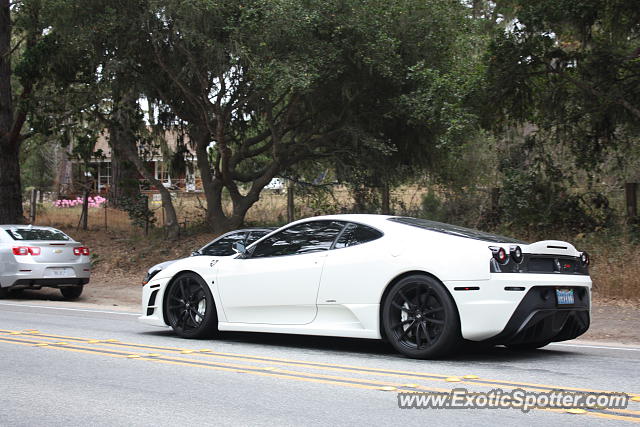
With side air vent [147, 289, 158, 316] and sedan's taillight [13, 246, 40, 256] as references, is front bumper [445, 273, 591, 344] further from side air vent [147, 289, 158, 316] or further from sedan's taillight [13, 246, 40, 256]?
sedan's taillight [13, 246, 40, 256]

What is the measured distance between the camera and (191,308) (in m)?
9.76

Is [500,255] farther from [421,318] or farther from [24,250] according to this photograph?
[24,250]

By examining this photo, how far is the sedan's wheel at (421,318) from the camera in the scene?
24.6 ft

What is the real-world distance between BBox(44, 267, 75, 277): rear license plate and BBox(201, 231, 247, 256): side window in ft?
13.6

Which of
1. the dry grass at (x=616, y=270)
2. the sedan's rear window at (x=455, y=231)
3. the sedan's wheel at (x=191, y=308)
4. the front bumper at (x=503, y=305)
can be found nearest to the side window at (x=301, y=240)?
the sedan's rear window at (x=455, y=231)

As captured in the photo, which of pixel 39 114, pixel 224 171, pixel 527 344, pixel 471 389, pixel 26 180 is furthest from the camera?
pixel 26 180

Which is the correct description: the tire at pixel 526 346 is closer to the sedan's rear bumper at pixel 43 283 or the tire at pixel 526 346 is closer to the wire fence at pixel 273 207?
the wire fence at pixel 273 207

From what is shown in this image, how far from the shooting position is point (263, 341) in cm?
957

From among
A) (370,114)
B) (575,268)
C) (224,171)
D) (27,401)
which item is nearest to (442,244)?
(575,268)

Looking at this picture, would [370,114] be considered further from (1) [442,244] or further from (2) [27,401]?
(2) [27,401]

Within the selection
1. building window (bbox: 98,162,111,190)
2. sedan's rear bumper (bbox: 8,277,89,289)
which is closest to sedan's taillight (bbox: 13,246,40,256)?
sedan's rear bumper (bbox: 8,277,89,289)

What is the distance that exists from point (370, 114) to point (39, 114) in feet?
34.4

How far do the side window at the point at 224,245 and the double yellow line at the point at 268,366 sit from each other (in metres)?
3.66

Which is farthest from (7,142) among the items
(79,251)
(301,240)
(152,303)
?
(301,240)
